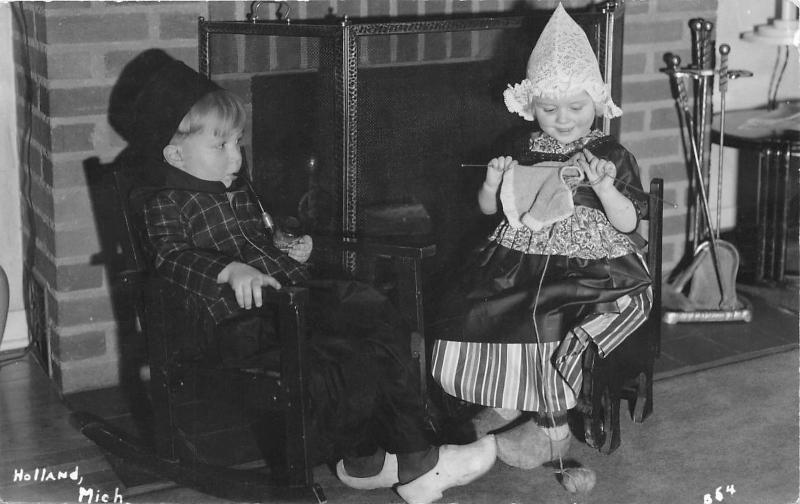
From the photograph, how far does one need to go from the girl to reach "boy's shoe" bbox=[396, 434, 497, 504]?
4.6 inches

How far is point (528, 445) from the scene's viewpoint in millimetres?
2363

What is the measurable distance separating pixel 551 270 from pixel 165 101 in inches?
35.3

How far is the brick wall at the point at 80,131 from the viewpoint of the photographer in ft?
8.61

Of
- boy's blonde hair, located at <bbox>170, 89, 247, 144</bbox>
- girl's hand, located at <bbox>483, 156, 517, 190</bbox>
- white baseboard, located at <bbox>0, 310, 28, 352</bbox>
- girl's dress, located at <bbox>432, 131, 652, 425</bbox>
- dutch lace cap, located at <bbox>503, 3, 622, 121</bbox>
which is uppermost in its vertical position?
dutch lace cap, located at <bbox>503, 3, 622, 121</bbox>

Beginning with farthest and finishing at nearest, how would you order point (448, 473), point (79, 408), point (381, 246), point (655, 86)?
point (655, 86) → point (79, 408) → point (381, 246) → point (448, 473)

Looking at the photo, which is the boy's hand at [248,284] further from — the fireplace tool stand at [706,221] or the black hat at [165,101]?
the fireplace tool stand at [706,221]

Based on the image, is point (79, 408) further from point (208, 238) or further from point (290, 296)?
point (290, 296)

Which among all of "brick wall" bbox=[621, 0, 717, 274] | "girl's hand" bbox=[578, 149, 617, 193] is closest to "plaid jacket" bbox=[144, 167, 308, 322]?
"girl's hand" bbox=[578, 149, 617, 193]

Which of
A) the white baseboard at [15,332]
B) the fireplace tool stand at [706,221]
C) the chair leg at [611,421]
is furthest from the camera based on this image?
the fireplace tool stand at [706,221]

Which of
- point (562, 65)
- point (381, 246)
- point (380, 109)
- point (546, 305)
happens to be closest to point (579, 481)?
point (546, 305)

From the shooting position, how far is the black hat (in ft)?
7.45

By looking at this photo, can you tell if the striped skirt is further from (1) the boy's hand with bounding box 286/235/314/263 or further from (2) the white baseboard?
(2) the white baseboard

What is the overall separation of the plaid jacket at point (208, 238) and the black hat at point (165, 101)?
88 mm

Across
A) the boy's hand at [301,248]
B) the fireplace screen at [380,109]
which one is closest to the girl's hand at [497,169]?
the fireplace screen at [380,109]
